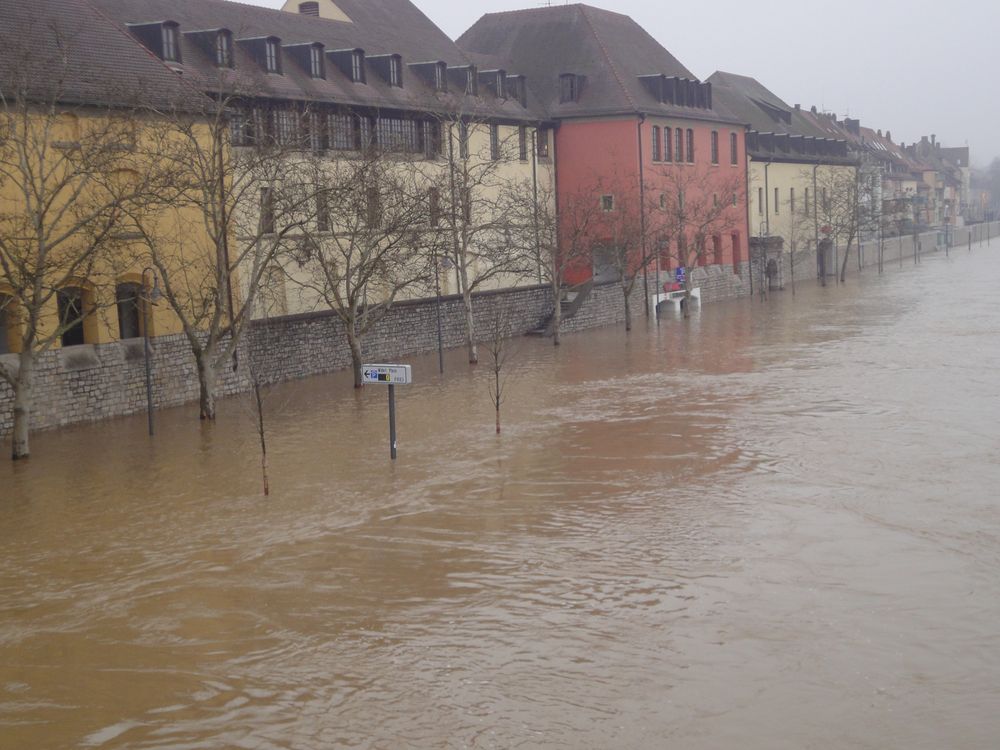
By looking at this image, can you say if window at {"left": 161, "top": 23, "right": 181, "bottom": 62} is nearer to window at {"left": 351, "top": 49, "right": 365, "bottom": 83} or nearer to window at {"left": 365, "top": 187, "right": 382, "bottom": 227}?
window at {"left": 365, "top": 187, "right": 382, "bottom": 227}

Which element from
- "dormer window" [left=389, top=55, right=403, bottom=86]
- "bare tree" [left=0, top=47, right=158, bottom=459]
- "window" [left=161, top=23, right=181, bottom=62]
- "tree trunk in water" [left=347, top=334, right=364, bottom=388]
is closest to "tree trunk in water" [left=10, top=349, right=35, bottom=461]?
"bare tree" [left=0, top=47, right=158, bottom=459]

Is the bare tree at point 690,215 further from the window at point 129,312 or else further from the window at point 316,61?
the window at point 129,312

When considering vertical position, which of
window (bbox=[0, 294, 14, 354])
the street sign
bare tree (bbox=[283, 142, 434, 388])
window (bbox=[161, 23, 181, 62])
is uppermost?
window (bbox=[161, 23, 181, 62])

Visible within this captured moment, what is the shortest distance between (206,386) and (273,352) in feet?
17.6

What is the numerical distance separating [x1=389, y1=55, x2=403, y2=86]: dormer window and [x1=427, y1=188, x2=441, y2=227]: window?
18.1 feet

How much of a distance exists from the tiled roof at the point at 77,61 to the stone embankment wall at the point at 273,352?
208 inches

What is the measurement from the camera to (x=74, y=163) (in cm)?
2383

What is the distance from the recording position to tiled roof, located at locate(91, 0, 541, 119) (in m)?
34.0

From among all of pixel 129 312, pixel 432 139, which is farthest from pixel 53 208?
pixel 432 139

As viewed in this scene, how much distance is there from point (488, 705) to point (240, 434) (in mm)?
15039

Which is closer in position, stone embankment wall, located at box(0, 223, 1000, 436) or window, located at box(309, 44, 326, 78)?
stone embankment wall, located at box(0, 223, 1000, 436)

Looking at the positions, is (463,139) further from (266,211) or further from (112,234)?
(112,234)

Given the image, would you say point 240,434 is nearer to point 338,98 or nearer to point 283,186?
point 283,186

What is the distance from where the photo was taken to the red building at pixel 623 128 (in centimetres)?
5034
